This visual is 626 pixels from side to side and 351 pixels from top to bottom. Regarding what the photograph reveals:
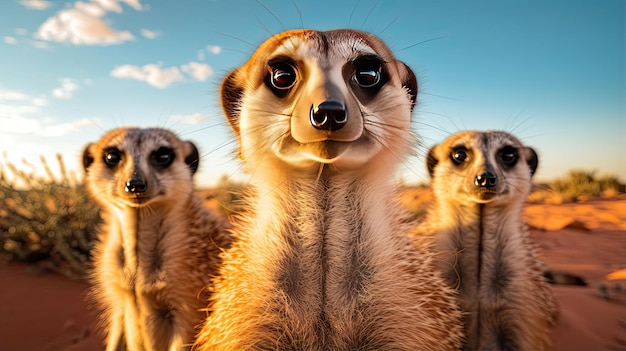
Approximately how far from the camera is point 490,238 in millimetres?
1760

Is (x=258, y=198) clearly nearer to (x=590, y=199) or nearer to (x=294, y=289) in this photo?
(x=294, y=289)

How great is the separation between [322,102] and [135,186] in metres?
1.30

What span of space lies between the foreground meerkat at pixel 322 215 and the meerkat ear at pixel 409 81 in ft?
0.38

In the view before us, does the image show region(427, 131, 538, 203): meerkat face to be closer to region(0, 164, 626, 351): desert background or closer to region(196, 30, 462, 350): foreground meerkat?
region(0, 164, 626, 351): desert background

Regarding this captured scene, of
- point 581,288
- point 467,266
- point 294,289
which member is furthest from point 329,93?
point 581,288

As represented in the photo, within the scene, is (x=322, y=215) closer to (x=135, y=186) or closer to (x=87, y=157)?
(x=135, y=186)

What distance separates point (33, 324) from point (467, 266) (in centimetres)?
265

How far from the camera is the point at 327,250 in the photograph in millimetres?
1038

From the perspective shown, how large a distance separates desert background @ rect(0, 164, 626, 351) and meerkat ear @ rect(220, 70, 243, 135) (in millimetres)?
233

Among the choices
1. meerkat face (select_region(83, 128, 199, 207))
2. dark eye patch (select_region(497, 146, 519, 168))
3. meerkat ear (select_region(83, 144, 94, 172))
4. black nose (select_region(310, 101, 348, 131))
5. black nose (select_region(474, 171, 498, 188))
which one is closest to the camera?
black nose (select_region(310, 101, 348, 131))

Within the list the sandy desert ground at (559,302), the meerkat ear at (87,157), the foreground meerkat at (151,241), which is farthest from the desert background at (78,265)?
the meerkat ear at (87,157)

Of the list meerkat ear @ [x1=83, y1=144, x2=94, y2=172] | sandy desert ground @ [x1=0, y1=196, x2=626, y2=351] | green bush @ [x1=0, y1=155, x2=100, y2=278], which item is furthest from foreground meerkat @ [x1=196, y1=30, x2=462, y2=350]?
green bush @ [x1=0, y1=155, x2=100, y2=278]

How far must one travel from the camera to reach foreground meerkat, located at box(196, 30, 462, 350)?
984 mm

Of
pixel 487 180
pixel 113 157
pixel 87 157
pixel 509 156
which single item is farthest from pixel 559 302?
pixel 87 157
